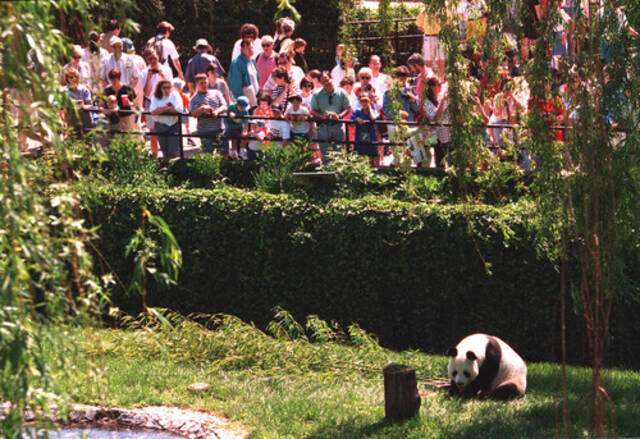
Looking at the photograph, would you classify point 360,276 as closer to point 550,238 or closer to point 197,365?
point 197,365

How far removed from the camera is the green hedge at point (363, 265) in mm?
10734

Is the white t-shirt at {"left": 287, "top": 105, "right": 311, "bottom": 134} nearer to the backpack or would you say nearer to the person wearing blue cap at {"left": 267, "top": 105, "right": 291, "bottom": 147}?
the person wearing blue cap at {"left": 267, "top": 105, "right": 291, "bottom": 147}

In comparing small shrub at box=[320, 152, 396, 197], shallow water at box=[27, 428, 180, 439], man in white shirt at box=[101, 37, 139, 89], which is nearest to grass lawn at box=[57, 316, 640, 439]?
shallow water at box=[27, 428, 180, 439]

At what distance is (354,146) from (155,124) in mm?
2853

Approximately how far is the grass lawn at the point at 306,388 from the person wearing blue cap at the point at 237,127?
3.31m

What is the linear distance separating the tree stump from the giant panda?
0.72 metres

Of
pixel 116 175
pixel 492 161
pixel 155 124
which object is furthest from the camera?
pixel 155 124

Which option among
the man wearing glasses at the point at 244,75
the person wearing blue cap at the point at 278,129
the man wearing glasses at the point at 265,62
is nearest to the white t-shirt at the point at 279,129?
the person wearing blue cap at the point at 278,129

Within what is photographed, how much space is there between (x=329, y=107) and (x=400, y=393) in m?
5.90

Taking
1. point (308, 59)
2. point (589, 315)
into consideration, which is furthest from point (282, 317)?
point (308, 59)

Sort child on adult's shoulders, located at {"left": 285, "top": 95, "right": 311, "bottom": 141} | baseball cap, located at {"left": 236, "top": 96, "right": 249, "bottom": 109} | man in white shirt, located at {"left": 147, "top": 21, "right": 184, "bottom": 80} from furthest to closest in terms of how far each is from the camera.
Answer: man in white shirt, located at {"left": 147, "top": 21, "right": 184, "bottom": 80} → baseball cap, located at {"left": 236, "top": 96, "right": 249, "bottom": 109} → child on adult's shoulders, located at {"left": 285, "top": 95, "right": 311, "bottom": 141}

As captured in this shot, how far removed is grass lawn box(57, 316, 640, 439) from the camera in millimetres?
7711

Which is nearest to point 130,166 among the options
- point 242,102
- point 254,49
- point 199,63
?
point 242,102

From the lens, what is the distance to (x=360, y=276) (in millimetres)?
11289
